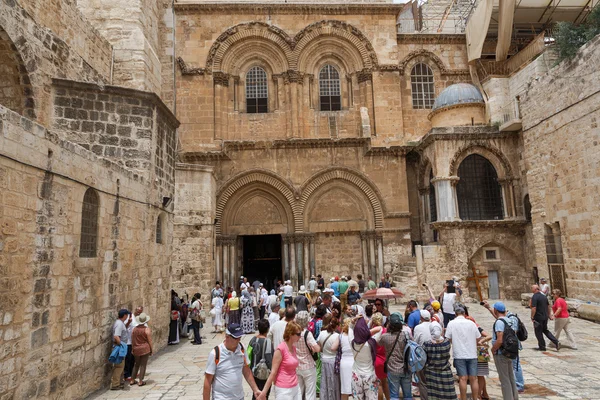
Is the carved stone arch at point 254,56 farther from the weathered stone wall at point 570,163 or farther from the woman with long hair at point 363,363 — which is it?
the woman with long hair at point 363,363

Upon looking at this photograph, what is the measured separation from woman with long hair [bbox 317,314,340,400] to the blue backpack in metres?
0.88

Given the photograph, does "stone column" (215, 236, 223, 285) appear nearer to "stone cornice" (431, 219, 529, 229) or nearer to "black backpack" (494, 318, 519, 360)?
"stone cornice" (431, 219, 529, 229)

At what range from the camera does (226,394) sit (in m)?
4.15

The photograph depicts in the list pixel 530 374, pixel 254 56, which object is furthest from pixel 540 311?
pixel 254 56

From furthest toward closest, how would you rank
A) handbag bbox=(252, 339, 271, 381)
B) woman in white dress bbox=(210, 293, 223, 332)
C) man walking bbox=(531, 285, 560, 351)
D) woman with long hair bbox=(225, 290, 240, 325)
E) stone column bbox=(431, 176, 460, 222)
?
stone column bbox=(431, 176, 460, 222), woman in white dress bbox=(210, 293, 223, 332), woman with long hair bbox=(225, 290, 240, 325), man walking bbox=(531, 285, 560, 351), handbag bbox=(252, 339, 271, 381)

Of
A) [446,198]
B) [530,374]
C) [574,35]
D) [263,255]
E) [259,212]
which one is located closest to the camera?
[530,374]

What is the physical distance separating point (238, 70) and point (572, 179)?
45.7ft

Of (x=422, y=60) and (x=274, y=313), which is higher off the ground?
(x=422, y=60)

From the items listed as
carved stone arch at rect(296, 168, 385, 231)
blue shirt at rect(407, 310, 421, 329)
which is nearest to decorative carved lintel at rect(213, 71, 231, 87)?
carved stone arch at rect(296, 168, 385, 231)

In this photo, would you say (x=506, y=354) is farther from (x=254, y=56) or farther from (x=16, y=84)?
(x=254, y=56)

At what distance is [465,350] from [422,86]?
1689cm

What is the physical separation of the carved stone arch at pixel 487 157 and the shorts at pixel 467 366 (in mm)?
12305

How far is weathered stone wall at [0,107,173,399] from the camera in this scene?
5008 millimetres

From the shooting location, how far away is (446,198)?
54.6ft
